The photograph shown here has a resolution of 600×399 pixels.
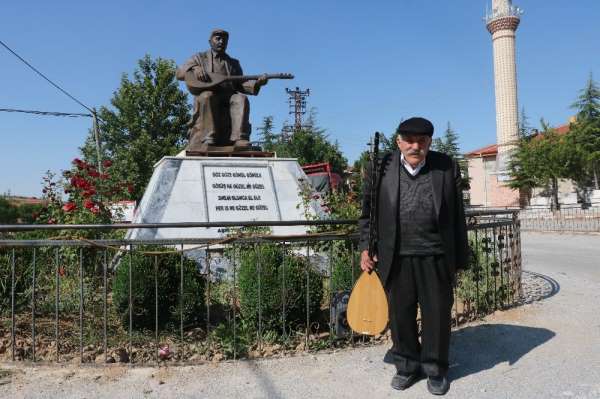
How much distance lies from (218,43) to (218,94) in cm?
79

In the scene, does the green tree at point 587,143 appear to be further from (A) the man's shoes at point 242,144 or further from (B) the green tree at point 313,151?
(A) the man's shoes at point 242,144

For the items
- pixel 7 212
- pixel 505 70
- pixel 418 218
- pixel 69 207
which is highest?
pixel 505 70

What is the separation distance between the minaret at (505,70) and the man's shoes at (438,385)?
136ft

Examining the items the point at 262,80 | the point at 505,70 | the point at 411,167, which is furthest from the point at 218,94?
the point at 505,70

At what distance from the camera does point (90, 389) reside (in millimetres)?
3172

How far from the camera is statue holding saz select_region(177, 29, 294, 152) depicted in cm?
763

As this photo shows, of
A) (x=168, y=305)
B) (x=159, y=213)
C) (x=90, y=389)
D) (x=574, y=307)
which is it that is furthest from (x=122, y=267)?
(x=574, y=307)

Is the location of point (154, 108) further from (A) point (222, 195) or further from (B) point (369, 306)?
(B) point (369, 306)

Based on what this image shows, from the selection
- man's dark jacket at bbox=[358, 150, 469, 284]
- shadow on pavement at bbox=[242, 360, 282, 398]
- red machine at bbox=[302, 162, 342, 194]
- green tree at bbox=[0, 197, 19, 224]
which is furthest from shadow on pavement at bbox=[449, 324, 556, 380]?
green tree at bbox=[0, 197, 19, 224]

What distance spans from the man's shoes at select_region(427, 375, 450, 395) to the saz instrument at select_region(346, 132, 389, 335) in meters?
0.43

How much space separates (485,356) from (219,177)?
175 inches

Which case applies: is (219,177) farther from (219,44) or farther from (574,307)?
(574,307)

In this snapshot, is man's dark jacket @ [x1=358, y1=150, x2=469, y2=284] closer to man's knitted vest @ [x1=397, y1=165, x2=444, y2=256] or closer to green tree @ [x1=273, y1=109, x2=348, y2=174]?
man's knitted vest @ [x1=397, y1=165, x2=444, y2=256]

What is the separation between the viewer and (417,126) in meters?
2.99
